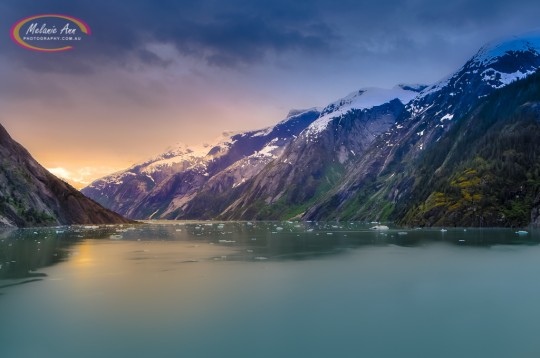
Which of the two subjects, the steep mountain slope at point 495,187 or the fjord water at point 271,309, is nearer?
the fjord water at point 271,309

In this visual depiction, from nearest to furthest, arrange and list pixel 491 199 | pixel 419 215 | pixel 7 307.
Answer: pixel 7 307 < pixel 491 199 < pixel 419 215

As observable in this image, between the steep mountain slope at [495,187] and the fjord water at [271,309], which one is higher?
the steep mountain slope at [495,187]

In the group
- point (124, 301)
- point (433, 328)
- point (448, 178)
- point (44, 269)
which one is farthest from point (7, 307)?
point (448, 178)

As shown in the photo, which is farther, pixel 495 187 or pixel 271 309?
pixel 495 187

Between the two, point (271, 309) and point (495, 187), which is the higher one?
point (495, 187)

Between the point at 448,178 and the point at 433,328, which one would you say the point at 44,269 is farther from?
the point at 448,178

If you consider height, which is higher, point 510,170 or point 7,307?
point 510,170

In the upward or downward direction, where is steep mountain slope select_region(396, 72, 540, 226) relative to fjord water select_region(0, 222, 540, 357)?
upward

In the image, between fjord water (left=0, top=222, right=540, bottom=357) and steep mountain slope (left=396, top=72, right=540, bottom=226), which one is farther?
steep mountain slope (left=396, top=72, right=540, bottom=226)
